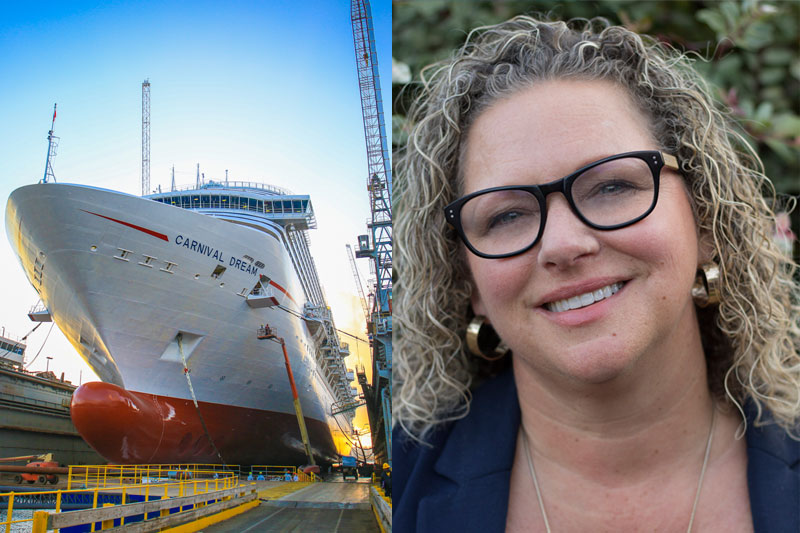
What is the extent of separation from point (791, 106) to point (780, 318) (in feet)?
2.44

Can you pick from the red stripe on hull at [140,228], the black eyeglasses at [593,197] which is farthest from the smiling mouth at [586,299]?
the red stripe on hull at [140,228]

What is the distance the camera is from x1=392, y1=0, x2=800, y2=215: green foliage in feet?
4.41

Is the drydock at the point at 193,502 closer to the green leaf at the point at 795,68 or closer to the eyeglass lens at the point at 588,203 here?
the eyeglass lens at the point at 588,203

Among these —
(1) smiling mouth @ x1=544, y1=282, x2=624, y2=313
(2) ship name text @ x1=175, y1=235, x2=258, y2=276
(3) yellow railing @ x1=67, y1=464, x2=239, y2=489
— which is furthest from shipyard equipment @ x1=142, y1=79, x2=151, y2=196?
(1) smiling mouth @ x1=544, y1=282, x2=624, y2=313

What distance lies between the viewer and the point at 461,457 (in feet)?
3.73

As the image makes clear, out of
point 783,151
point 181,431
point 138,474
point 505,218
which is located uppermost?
point 783,151

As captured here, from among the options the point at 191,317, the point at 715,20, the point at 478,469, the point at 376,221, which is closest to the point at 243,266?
the point at 191,317

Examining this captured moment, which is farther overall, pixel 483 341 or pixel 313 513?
pixel 313 513

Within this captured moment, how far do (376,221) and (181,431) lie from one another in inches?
41.3

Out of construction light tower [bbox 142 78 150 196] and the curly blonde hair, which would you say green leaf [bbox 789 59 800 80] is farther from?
construction light tower [bbox 142 78 150 196]

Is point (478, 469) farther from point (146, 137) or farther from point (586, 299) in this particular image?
point (146, 137)

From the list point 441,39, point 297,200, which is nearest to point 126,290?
point 297,200

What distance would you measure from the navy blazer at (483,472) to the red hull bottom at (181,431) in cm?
75

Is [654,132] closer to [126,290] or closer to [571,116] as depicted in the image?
[571,116]
